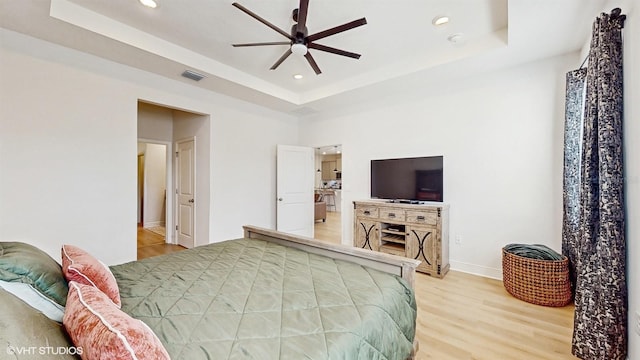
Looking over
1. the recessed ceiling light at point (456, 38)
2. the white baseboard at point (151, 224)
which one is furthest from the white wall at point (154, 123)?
the recessed ceiling light at point (456, 38)

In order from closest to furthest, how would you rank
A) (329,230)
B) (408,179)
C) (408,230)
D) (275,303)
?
(275,303) < (408,230) < (408,179) < (329,230)

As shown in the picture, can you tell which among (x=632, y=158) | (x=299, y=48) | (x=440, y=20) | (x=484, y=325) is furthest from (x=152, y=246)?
(x=632, y=158)

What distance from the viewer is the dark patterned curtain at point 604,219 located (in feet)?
5.29

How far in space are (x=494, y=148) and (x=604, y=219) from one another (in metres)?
1.84

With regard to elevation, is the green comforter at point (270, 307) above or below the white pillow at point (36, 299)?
below

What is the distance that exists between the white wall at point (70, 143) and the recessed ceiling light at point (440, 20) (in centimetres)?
332

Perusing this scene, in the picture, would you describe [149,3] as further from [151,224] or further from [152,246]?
[151,224]

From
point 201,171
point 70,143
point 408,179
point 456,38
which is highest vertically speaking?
point 456,38

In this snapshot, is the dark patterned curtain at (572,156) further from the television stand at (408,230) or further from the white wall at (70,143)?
the white wall at (70,143)

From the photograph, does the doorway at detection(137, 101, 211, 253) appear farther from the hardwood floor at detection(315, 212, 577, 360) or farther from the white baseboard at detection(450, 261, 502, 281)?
the white baseboard at detection(450, 261, 502, 281)

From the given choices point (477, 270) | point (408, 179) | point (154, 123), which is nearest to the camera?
point (477, 270)

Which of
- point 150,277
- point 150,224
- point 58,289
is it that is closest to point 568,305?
point 150,277

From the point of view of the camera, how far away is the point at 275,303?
4.33ft

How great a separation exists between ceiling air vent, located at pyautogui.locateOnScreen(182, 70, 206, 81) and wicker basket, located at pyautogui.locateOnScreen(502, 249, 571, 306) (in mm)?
4396
